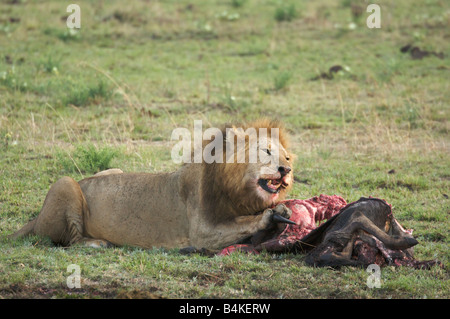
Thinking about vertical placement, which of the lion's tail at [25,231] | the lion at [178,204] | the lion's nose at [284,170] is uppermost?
the lion's nose at [284,170]

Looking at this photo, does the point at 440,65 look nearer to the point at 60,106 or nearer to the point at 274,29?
the point at 274,29

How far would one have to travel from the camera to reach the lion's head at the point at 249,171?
5.96 metres

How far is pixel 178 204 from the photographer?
6434 millimetres

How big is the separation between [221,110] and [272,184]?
20.0ft

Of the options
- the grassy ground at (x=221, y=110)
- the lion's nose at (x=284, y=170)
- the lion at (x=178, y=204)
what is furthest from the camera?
the lion at (x=178, y=204)

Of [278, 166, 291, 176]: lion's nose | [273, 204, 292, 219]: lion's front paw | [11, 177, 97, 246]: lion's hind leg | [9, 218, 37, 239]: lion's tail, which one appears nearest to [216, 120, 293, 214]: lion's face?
[278, 166, 291, 176]: lion's nose

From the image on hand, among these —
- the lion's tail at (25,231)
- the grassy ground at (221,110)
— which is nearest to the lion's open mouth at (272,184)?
the grassy ground at (221,110)

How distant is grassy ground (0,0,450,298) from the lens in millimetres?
5566

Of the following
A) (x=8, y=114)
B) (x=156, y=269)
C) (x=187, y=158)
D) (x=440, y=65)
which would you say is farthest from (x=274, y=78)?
(x=156, y=269)

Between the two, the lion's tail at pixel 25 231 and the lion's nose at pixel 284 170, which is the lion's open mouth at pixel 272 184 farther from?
the lion's tail at pixel 25 231

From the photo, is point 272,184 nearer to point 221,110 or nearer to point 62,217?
point 62,217

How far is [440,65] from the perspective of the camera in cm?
1488

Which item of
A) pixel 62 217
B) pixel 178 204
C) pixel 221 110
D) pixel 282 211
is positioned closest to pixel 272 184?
pixel 282 211

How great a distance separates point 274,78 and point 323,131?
8.97 ft
